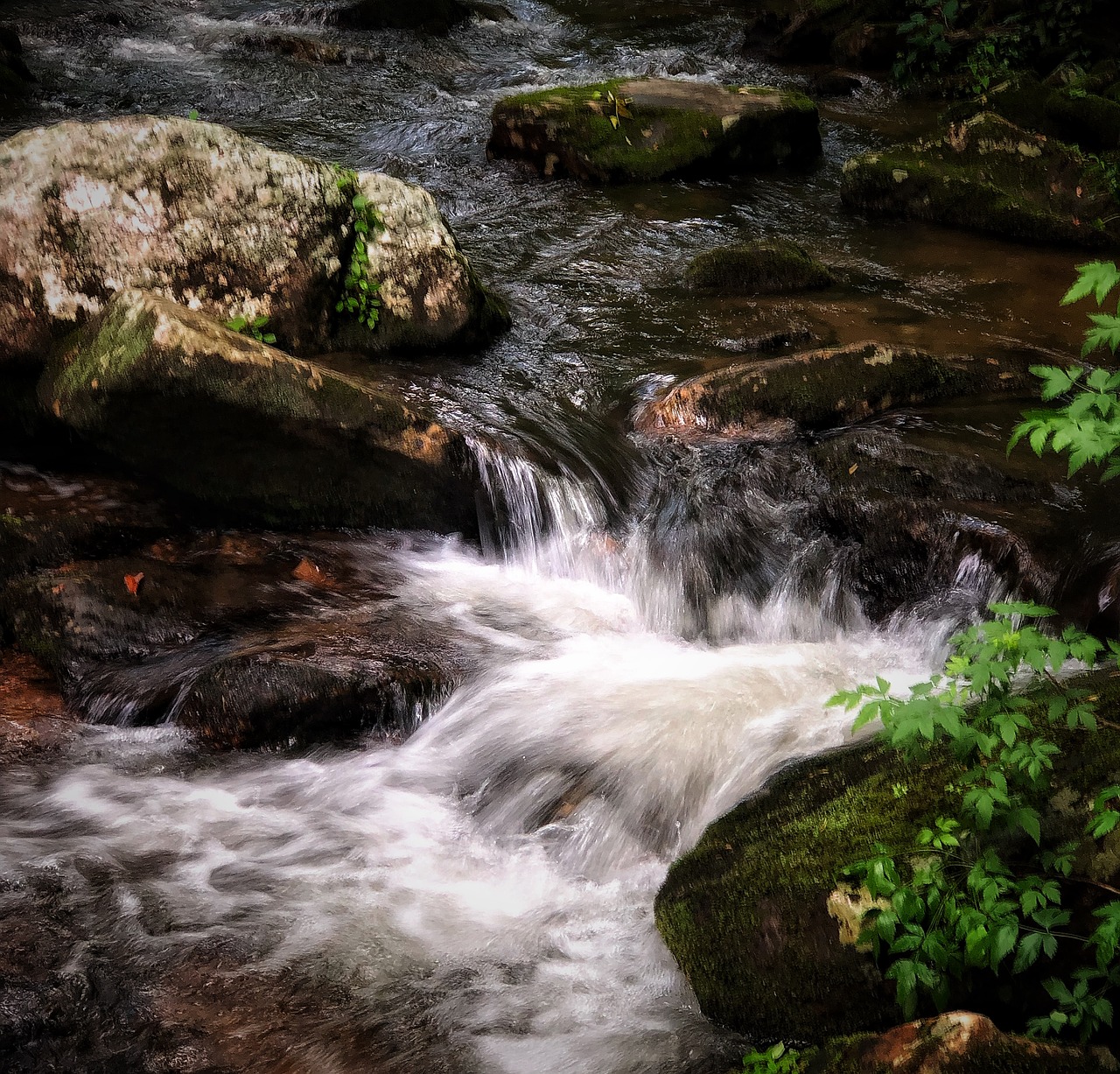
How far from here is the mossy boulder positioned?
2.76 meters

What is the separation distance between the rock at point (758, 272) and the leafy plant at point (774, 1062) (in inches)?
232

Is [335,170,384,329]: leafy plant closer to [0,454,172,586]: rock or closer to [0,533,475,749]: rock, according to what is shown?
[0,454,172,586]: rock

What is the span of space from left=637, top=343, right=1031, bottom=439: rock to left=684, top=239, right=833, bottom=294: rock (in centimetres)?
156

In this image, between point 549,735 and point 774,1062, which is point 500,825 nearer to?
point 549,735

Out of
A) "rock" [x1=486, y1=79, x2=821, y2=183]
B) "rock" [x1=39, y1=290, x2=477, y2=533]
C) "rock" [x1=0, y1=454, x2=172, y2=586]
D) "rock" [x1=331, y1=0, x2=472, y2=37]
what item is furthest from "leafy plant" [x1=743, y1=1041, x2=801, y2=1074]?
"rock" [x1=331, y1=0, x2=472, y2=37]

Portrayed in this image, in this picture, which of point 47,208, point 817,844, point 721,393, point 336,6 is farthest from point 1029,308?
point 336,6

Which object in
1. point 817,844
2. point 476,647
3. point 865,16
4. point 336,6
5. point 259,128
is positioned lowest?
point 476,647

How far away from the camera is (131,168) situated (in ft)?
18.0

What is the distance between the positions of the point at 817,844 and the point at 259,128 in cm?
985

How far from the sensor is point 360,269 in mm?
6312

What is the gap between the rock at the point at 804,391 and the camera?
594cm

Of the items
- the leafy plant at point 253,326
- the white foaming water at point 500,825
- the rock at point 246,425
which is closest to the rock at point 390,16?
the leafy plant at point 253,326

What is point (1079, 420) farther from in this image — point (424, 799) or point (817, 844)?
point (424, 799)

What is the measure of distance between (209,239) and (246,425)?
155 cm
